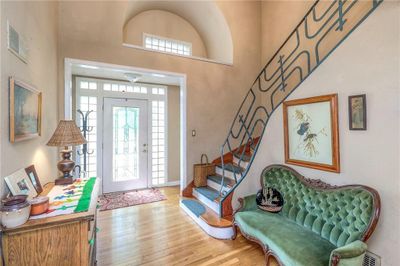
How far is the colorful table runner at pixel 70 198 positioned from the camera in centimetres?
150

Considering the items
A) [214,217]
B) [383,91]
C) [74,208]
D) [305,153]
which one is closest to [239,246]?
[214,217]

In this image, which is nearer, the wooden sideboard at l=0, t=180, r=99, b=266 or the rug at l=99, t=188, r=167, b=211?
the wooden sideboard at l=0, t=180, r=99, b=266

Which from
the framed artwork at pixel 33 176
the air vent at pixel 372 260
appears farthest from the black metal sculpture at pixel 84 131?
the air vent at pixel 372 260

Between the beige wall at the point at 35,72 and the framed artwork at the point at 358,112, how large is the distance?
2985 mm

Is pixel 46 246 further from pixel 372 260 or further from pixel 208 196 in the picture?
pixel 372 260

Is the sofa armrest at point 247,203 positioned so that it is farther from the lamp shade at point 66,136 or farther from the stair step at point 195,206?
the lamp shade at point 66,136

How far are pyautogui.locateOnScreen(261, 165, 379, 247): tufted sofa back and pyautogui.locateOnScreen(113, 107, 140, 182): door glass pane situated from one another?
3.17 meters

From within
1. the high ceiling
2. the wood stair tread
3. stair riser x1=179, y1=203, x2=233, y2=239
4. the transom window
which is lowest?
stair riser x1=179, y1=203, x2=233, y2=239

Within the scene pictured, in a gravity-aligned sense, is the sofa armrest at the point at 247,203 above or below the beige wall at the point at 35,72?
below

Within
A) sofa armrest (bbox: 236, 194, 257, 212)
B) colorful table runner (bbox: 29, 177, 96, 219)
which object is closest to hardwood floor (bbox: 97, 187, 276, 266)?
sofa armrest (bbox: 236, 194, 257, 212)

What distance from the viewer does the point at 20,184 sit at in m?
1.53

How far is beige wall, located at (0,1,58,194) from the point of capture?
4.50ft

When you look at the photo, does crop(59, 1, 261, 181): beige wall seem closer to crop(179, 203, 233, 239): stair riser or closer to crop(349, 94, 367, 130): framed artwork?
crop(179, 203, 233, 239): stair riser

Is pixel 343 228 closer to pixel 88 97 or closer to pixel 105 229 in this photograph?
pixel 105 229
